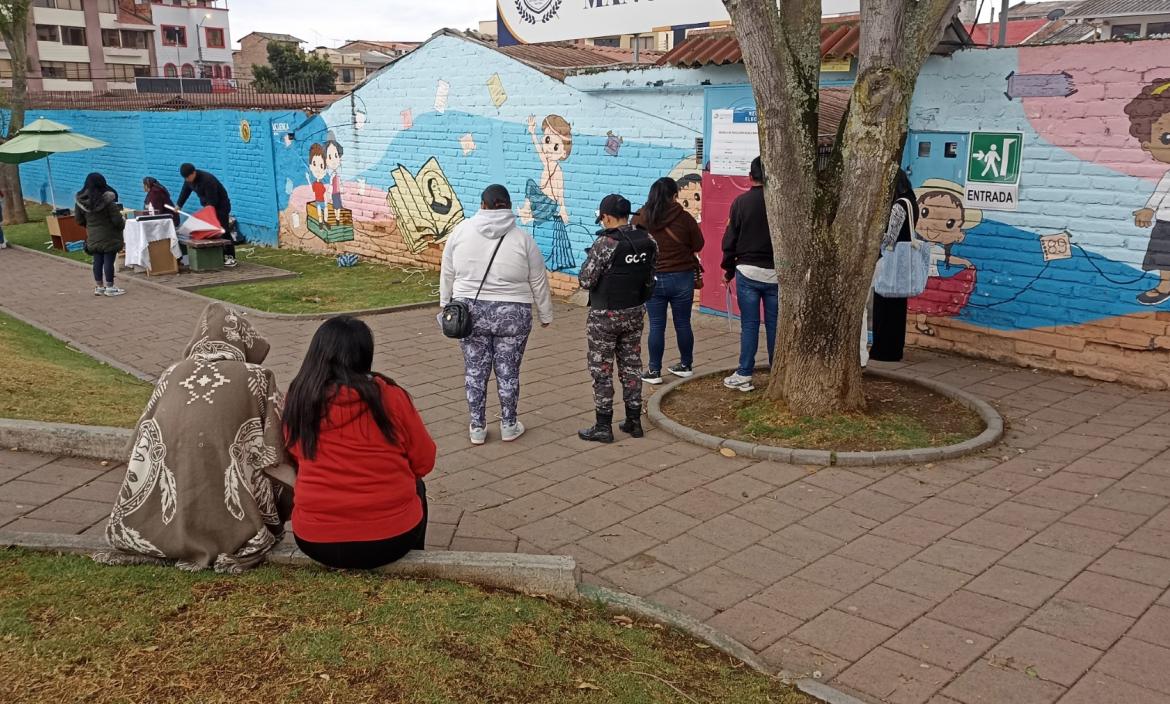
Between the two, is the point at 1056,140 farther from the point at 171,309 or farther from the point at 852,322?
the point at 171,309

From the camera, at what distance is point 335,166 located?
16.1m

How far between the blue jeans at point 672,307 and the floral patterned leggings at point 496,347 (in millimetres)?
1500

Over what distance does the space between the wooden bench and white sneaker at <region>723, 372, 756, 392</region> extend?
968 centimetres

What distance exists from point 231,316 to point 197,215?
11.2 m

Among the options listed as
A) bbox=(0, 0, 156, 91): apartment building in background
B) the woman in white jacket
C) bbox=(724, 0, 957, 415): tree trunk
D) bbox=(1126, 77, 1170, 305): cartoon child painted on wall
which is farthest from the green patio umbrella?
bbox=(0, 0, 156, 91): apartment building in background

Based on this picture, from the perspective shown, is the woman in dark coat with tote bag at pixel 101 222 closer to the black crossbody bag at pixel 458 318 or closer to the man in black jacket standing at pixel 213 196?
the man in black jacket standing at pixel 213 196

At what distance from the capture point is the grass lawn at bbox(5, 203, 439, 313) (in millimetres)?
12234

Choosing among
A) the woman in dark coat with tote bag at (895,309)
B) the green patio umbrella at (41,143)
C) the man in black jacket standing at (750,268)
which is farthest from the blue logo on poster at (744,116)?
the green patio umbrella at (41,143)

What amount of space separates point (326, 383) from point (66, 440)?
3.13 m

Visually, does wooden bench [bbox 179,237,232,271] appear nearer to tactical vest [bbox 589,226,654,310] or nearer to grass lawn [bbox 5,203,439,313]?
grass lawn [bbox 5,203,439,313]

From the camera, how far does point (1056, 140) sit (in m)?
7.90

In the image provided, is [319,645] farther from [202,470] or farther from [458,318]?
[458,318]

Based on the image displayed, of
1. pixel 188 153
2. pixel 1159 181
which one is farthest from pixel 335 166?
pixel 1159 181

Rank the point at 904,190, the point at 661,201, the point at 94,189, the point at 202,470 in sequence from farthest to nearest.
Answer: the point at 94,189
the point at 904,190
the point at 661,201
the point at 202,470
